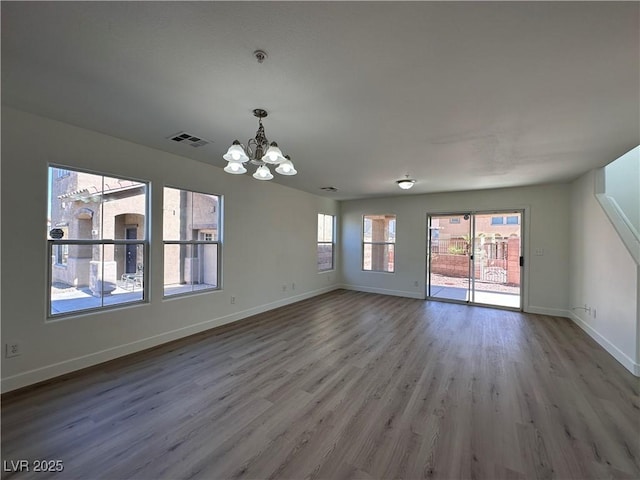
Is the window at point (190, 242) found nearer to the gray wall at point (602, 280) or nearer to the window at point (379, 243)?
the window at point (379, 243)

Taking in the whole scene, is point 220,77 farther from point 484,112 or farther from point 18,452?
point 18,452

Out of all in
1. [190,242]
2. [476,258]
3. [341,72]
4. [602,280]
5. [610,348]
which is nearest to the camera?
[341,72]

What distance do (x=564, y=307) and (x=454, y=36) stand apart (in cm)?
582

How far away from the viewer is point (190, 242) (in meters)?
4.06

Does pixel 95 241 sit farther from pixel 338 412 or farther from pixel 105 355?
pixel 338 412

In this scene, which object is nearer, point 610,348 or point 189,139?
point 189,139

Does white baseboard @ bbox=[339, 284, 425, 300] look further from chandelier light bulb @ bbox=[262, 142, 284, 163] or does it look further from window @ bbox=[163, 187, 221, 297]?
chandelier light bulb @ bbox=[262, 142, 284, 163]

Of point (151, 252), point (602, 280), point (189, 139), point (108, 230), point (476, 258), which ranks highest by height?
point (189, 139)

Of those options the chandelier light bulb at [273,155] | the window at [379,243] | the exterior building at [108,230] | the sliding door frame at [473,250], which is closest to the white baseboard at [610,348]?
the sliding door frame at [473,250]

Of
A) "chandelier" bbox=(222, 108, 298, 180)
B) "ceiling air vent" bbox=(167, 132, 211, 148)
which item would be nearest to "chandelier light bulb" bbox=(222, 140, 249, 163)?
"chandelier" bbox=(222, 108, 298, 180)

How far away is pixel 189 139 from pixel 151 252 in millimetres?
1539

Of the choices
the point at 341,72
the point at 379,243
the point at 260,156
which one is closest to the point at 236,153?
the point at 260,156

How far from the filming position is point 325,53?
5.55 feet

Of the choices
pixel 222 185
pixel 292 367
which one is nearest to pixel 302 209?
pixel 222 185
